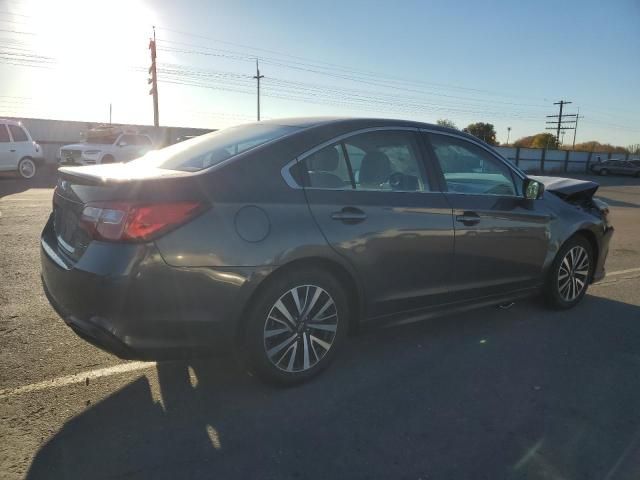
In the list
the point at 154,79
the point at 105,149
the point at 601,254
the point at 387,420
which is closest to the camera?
the point at 387,420

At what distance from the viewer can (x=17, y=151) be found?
52.1 feet

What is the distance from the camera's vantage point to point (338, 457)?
7.89 ft

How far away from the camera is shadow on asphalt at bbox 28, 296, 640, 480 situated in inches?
91.9

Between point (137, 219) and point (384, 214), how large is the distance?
153 centimetres

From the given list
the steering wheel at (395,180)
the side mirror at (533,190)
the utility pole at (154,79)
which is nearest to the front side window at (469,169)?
the side mirror at (533,190)

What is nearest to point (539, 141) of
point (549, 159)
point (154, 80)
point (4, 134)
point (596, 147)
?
point (596, 147)

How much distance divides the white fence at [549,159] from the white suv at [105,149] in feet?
107

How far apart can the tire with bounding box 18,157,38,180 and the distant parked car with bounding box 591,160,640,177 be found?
154ft

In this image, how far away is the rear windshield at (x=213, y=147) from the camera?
3.10 m

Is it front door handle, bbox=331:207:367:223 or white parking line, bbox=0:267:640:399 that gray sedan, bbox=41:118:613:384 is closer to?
front door handle, bbox=331:207:367:223

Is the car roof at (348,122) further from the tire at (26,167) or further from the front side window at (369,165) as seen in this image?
the tire at (26,167)

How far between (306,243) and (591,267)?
340cm

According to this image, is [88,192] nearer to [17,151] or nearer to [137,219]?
[137,219]

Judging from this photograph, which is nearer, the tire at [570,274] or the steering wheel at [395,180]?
the steering wheel at [395,180]
